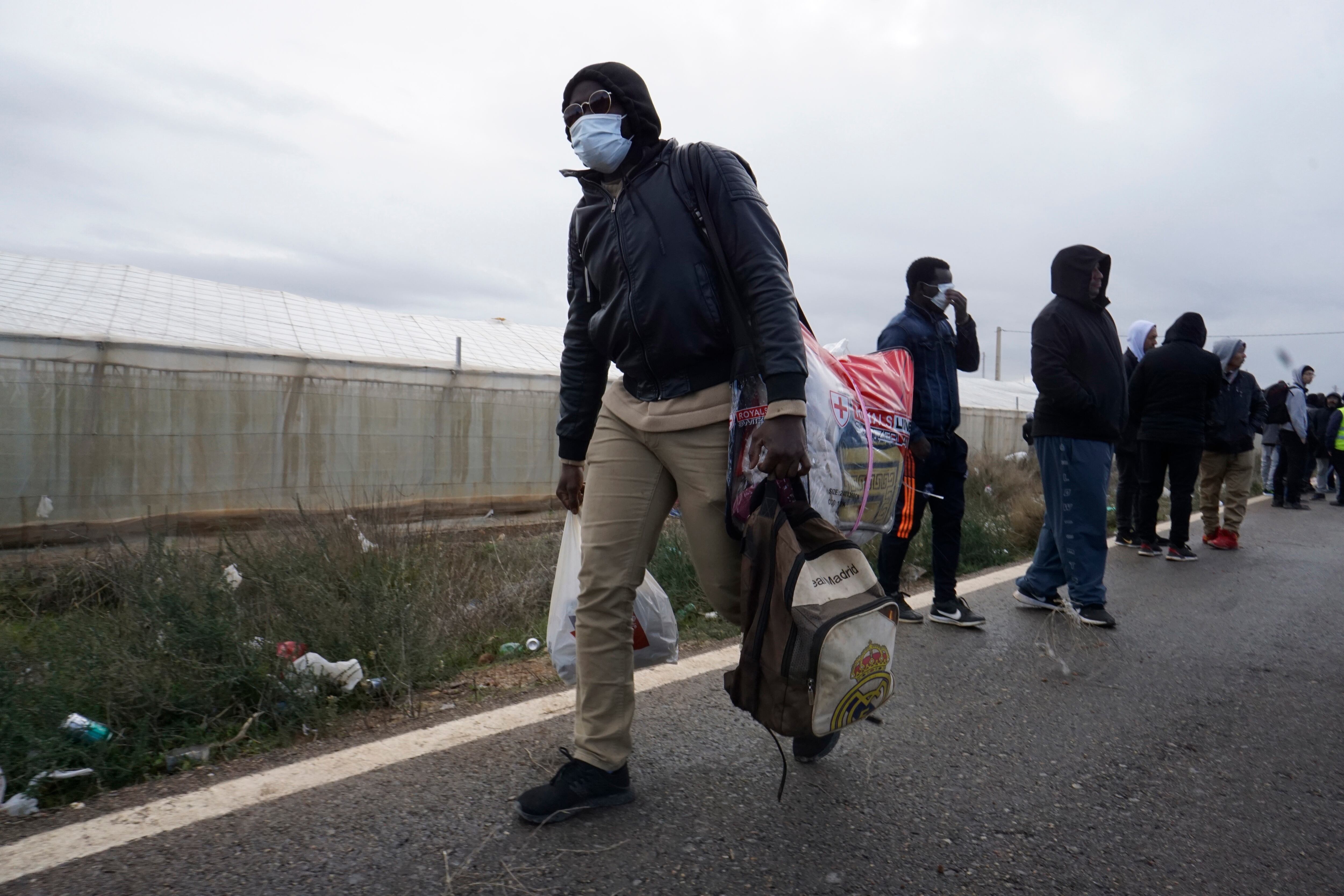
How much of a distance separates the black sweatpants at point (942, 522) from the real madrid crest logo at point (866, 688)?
250 cm

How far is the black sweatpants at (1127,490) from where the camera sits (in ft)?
27.1

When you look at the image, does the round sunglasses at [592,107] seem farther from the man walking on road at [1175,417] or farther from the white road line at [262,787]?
the man walking on road at [1175,417]

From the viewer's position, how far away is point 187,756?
9.29 feet

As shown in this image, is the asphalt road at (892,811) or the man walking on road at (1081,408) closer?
the asphalt road at (892,811)

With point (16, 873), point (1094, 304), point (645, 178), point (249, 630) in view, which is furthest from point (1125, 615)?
point (16, 873)

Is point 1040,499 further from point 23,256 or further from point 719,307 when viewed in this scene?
point 23,256

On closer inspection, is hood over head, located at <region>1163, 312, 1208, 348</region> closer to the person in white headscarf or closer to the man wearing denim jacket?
the person in white headscarf

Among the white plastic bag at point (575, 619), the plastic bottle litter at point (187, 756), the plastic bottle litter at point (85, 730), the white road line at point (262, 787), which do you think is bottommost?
the plastic bottle litter at point (187, 756)

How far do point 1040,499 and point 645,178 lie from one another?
804cm

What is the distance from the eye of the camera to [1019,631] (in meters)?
4.66

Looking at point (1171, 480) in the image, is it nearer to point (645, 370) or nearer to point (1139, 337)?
point (1139, 337)

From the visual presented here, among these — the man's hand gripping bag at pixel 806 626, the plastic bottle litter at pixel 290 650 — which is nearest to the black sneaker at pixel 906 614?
the man's hand gripping bag at pixel 806 626

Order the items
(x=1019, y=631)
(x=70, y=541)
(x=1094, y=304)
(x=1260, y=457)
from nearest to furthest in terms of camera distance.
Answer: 1. (x=1019, y=631)
2. (x=1094, y=304)
3. (x=70, y=541)
4. (x=1260, y=457)

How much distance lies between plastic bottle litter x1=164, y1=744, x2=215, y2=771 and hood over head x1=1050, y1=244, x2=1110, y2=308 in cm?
452
